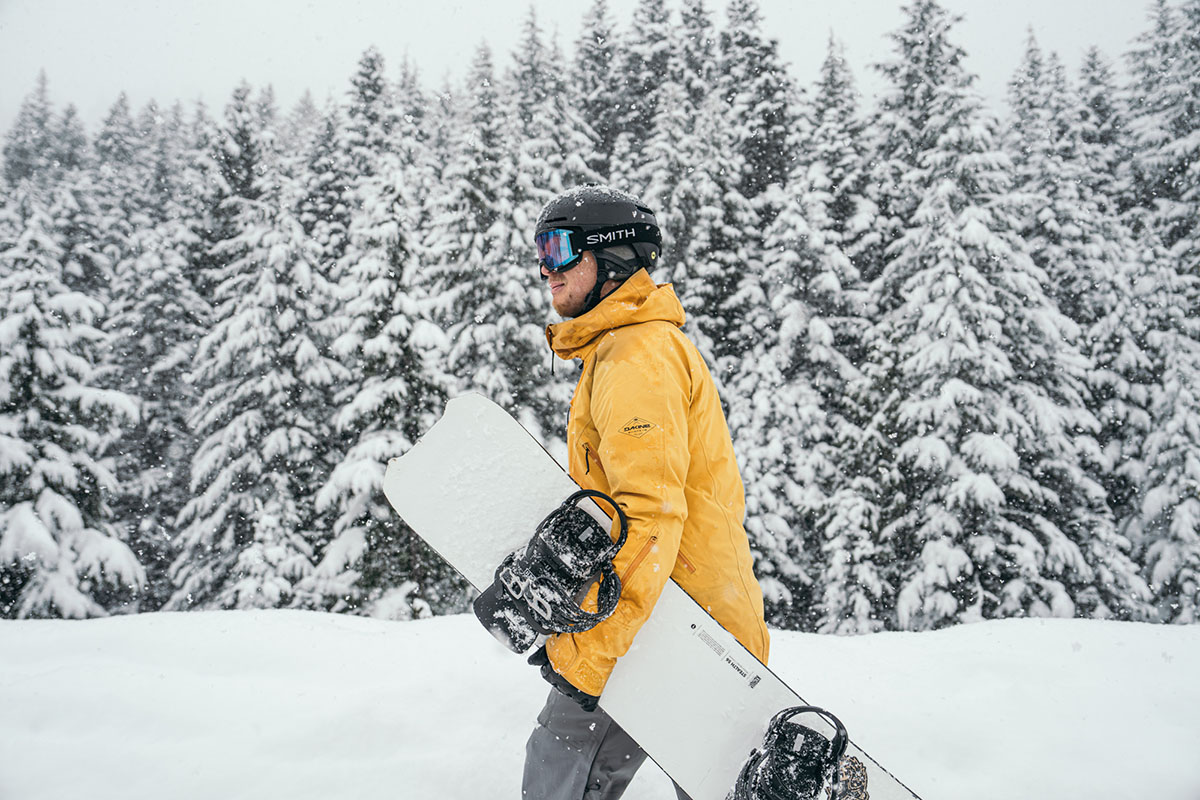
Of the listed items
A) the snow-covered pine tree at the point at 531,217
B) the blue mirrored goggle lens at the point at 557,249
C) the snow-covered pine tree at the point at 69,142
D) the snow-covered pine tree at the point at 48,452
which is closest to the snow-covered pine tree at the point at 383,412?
the snow-covered pine tree at the point at 531,217

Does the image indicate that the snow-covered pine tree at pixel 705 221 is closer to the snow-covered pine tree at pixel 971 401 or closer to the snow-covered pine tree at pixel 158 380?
the snow-covered pine tree at pixel 971 401

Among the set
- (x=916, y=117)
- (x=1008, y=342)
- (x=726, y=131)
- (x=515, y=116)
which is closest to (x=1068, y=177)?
(x=916, y=117)

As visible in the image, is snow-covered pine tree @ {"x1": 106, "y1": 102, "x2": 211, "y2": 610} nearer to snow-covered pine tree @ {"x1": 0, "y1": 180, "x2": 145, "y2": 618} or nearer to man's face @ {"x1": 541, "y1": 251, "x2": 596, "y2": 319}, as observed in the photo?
snow-covered pine tree @ {"x1": 0, "y1": 180, "x2": 145, "y2": 618}

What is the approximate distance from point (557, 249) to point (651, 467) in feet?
3.02

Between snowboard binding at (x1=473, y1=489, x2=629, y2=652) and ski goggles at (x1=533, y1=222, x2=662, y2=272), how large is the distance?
0.88m

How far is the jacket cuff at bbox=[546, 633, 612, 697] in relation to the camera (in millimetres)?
1734

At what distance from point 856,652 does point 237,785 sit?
11.9 feet

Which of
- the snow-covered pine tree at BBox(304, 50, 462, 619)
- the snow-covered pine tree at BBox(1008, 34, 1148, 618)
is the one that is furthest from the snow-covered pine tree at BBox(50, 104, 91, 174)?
the snow-covered pine tree at BBox(1008, 34, 1148, 618)

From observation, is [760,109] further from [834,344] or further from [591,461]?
[591,461]

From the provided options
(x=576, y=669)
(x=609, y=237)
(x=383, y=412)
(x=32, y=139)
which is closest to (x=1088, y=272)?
(x=383, y=412)

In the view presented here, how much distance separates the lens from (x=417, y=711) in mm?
3127

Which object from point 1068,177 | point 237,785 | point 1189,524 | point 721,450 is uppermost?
point 1068,177

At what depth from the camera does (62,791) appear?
2523 mm

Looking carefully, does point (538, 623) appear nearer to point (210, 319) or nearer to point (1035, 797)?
point (1035, 797)
